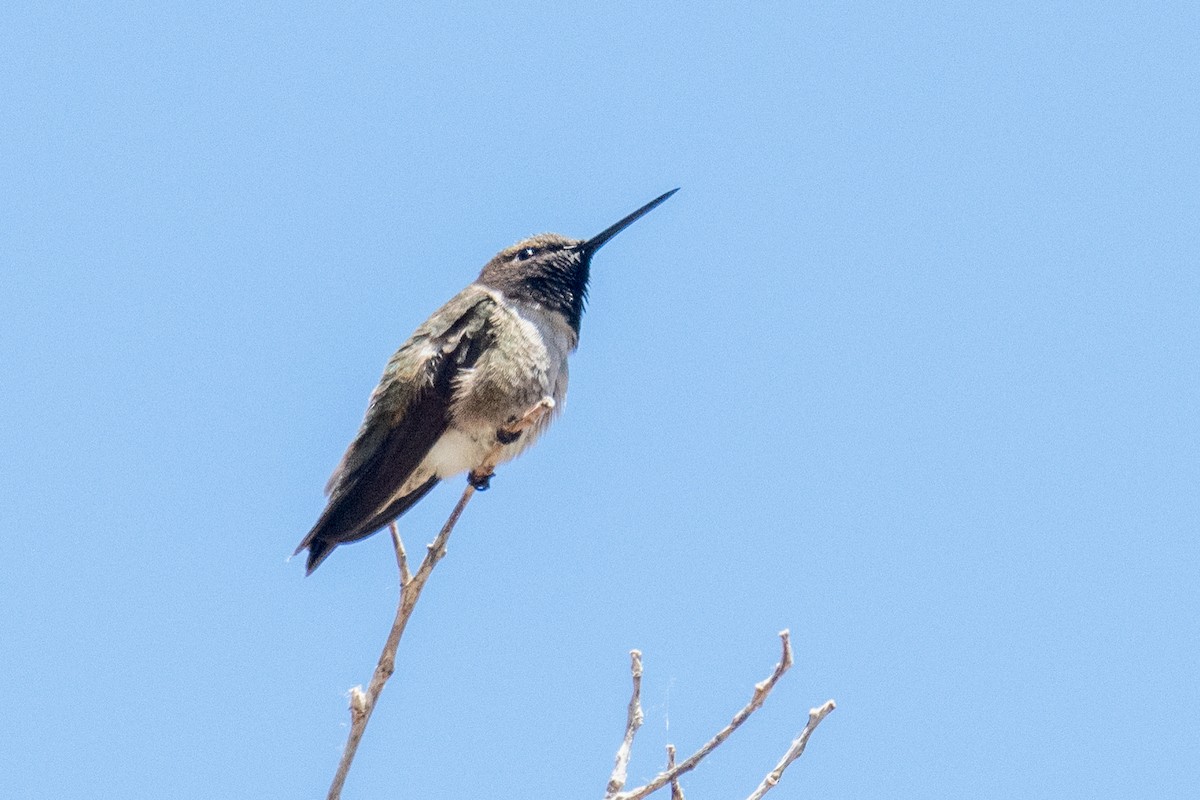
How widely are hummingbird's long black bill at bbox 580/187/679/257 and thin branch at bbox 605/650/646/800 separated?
13.0ft

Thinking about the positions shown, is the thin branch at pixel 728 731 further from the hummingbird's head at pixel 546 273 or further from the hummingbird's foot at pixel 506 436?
the hummingbird's head at pixel 546 273

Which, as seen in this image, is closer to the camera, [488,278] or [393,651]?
[393,651]

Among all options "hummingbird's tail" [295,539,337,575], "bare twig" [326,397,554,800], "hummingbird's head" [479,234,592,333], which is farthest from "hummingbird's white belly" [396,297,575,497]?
"bare twig" [326,397,554,800]

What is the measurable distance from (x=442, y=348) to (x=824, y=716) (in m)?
3.11

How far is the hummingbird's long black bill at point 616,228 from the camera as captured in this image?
7.12 m

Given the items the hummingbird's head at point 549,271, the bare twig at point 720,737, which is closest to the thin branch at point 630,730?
the bare twig at point 720,737

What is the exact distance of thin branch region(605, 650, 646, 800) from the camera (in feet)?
10.2

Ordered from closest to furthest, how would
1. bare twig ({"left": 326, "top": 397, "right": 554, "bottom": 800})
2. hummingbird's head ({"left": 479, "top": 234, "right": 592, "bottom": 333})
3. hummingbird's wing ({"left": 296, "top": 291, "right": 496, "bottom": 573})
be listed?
bare twig ({"left": 326, "top": 397, "right": 554, "bottom": 800}) → hummingbird's wing ({"left": 296, "top": 291, "right": 496, "bottom": 573}) → hummingbird's head ({"left": 479, "top": 234, "right": 592, "bottom": 333})

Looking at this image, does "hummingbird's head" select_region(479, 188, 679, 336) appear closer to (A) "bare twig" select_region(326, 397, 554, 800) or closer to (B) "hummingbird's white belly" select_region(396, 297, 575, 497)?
(B) "hummingbird's white belly" select_region(396, 297, 575, 497)

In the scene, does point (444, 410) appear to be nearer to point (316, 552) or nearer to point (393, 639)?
point (316, 552)

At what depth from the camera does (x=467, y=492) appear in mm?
3742

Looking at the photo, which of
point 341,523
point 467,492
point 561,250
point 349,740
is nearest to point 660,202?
point 561,250

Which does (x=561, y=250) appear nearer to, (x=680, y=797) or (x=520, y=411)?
(x=520, y=411)

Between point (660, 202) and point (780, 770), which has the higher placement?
point (660, 202)
